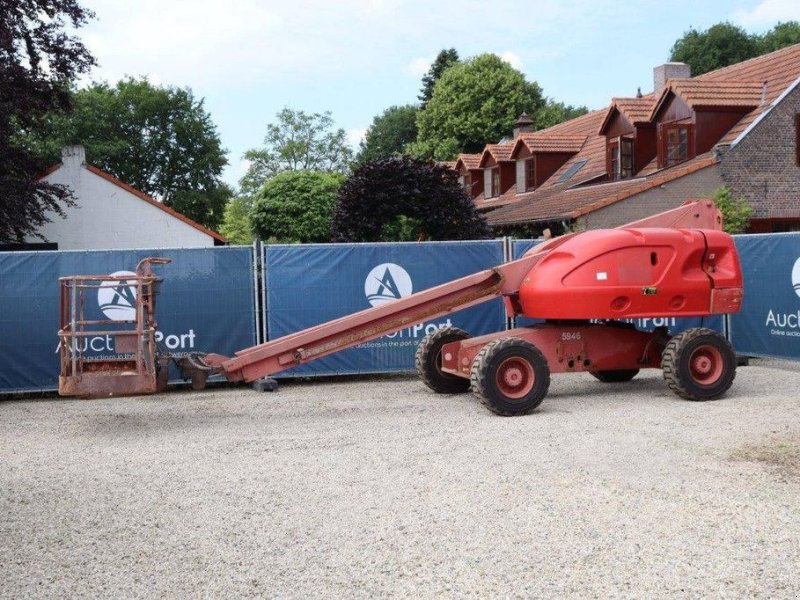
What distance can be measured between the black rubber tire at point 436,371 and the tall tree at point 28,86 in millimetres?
11163

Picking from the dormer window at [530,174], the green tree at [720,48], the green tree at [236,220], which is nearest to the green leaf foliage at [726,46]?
the green tree at [720,48]

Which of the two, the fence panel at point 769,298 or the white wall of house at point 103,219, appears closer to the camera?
the fence panel at point 769,298

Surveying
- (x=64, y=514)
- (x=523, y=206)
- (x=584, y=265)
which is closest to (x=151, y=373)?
(x=64, y=514)

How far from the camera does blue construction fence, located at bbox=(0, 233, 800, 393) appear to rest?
13773 mm

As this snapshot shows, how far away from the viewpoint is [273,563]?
5.97 m

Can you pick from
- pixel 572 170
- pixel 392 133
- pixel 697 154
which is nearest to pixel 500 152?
pixel 572 170

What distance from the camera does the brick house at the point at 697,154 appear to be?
25984 millimetres

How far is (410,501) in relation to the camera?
7305 millimetres

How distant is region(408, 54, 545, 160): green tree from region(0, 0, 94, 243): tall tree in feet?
120

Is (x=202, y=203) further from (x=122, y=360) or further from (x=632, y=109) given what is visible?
(x=122, y=360)

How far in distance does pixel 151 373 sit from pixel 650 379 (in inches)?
291

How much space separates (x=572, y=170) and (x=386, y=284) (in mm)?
21131

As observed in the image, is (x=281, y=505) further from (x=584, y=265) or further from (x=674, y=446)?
(x=584, y=265)

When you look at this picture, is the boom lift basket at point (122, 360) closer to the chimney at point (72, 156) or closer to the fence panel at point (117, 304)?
the fence panel at point (117, 304)
